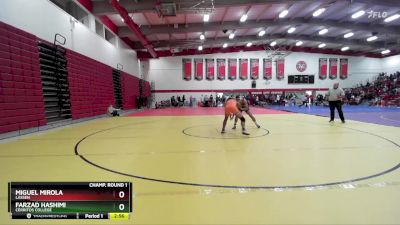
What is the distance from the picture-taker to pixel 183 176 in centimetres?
333

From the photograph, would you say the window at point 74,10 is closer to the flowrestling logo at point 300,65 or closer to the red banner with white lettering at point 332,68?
the flowrestling logo at point 300,65

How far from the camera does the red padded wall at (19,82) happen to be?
6.95 metres

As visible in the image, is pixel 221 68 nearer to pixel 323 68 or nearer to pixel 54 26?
pixel 323 68

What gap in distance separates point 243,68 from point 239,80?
1.51 m

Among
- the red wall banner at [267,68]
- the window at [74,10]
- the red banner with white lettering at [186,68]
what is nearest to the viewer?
the window at [74,10]

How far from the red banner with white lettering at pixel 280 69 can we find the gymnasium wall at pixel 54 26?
2042cm

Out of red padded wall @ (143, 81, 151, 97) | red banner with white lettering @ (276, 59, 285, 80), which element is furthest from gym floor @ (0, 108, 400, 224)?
red banner with white lettering @ (276, 59, 285, 80)

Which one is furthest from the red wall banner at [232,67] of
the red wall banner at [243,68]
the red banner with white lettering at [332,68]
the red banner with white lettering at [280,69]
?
the red banner with white lettering at [332,68]

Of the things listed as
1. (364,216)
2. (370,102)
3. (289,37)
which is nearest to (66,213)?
(364,216)

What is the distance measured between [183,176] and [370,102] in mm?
29608

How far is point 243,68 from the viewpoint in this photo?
30.4 metres

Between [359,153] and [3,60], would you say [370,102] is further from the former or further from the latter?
[3,60]
